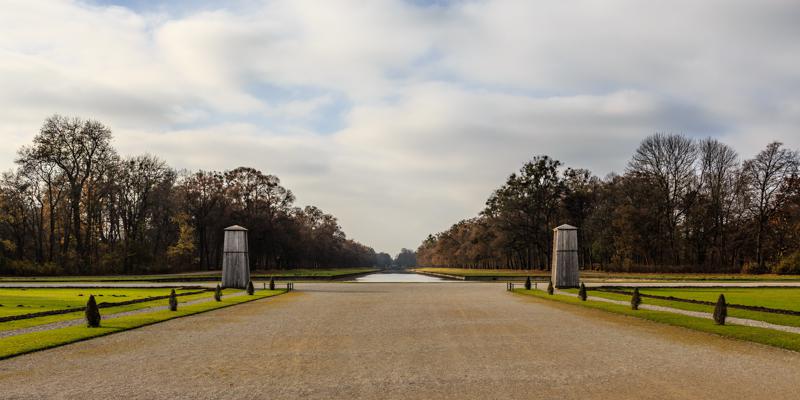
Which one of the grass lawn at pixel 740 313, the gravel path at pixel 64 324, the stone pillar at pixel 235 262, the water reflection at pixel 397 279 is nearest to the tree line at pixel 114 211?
the water reflection at pixel 397 279

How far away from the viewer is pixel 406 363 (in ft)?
40.6

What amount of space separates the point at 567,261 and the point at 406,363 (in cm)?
3097

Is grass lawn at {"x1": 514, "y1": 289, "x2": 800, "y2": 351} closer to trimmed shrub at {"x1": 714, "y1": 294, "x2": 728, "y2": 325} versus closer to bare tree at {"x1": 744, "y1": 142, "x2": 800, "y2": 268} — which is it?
trimmed shrub at {"x1": 714, "y1": 294, "x2": 728, "y2": 325}

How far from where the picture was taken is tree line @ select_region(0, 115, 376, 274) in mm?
67312

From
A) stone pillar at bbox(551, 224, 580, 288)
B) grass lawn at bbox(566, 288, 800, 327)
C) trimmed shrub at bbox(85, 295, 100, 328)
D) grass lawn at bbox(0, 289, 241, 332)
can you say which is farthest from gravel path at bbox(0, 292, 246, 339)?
stone pillar at bbox(551, 224, 580, 288)

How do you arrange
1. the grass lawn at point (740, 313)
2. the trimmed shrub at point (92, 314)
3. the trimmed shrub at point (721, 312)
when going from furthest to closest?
1. the grass lawn at point (740, 313)
2. the trimmed shrub at point (721, 312)
3. the trimmed shrub at point (92, 314)

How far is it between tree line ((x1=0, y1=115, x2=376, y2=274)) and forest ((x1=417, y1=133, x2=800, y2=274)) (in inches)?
1588

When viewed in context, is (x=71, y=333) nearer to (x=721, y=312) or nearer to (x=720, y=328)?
(x=720, y=328)

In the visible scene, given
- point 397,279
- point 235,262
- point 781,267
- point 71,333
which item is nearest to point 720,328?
point 71,333

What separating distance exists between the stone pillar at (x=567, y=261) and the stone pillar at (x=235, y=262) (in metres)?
22.9

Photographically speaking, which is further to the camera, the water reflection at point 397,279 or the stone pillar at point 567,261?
the water reflection at point 397,279

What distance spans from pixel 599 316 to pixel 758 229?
60.1 m

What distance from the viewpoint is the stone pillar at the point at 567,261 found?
1606 inches

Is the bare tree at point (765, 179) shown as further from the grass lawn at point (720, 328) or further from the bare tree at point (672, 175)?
the grass lawn at point (720, 328)
